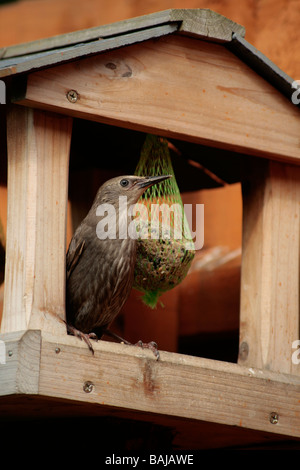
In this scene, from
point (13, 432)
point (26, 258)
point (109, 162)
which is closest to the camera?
point (26, 258)

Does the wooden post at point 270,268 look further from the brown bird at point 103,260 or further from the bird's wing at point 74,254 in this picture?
the bird's wing at point 74,254

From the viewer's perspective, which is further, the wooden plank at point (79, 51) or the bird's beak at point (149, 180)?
the bird's beak at point (149, 180)

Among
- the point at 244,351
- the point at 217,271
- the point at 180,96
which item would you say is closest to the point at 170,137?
the point at 180,96

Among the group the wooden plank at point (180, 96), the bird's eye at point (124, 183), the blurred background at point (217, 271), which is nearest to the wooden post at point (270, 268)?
the wooden plank at point (180, 96)

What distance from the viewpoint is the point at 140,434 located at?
396 cm

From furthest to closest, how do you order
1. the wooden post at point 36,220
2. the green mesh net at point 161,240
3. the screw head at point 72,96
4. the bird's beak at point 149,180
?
the green mesh net at point 161,240 → the bird's beak at point 149,180 → the screw head at point 72,96 → the wooden post at point 36,220

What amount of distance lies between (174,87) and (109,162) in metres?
1.11

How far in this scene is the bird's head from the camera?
4.20 metres

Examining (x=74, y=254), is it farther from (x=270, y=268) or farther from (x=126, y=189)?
(x=270, y=268)

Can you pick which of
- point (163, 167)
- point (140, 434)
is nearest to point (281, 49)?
point (163, 167)

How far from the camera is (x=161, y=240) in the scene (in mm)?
4152

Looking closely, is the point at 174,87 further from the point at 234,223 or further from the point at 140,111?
the point at 234,223

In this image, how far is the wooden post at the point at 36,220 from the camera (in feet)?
11.7

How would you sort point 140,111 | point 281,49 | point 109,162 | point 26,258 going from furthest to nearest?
1. point 281,49
2. point 109,162
3. point 140,111
4. point 26,258
